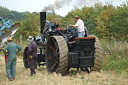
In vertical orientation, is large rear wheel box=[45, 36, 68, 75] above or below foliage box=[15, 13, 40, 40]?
below

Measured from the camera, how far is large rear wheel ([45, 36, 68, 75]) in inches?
372

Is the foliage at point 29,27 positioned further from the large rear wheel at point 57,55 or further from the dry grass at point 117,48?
the large rear wheel at point 57,55

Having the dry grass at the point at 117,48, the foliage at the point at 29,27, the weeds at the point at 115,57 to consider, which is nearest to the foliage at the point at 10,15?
the foliage at the point at 29,27

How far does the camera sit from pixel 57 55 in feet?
32.2

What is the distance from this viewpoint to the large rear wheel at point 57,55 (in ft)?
31.0

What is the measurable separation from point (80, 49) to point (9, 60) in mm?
2608

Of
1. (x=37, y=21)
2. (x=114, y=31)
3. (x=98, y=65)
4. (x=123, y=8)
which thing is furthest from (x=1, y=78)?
(x=37, y=21)

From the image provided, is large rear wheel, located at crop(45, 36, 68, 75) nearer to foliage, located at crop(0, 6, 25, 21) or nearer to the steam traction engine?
the steam traction engine

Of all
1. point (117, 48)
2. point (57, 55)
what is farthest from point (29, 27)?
point (57, 55)

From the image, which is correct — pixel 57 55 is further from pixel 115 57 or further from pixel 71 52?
pixel 115 57

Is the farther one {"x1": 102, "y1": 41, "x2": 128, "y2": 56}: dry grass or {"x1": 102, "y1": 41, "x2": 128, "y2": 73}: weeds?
{"x1": 102, "y1": 41, "x2": 128, "y2": 56}: dry grass

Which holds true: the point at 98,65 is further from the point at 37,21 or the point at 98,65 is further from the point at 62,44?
the point at 37,21

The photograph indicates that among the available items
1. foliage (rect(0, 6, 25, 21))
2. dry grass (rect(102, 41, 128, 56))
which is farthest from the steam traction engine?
foliage (rect(0, 6, 25, 21))

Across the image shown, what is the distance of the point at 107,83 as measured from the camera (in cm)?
816
